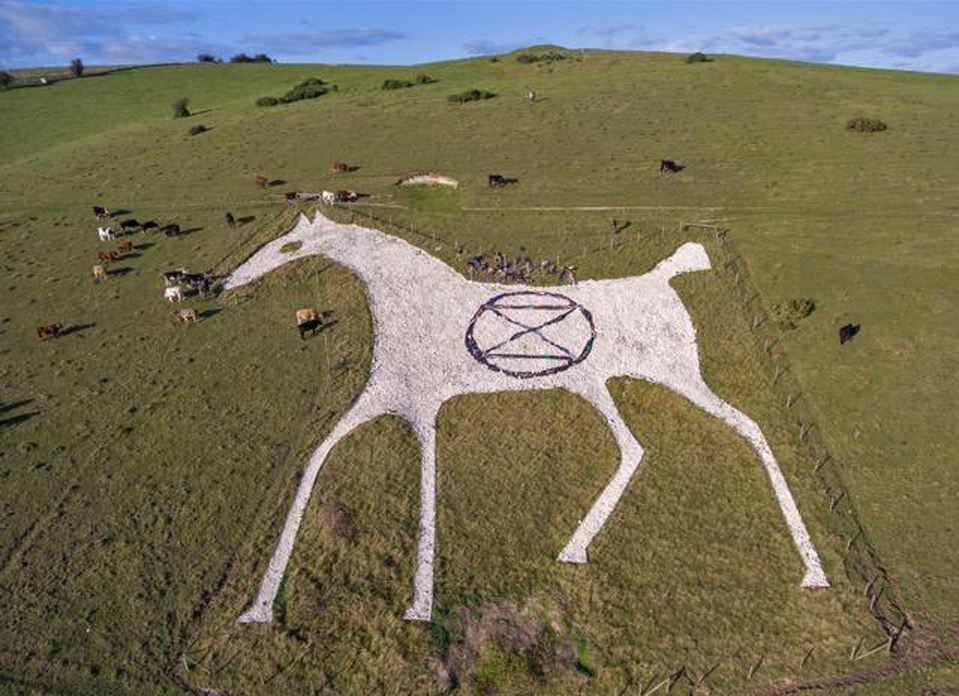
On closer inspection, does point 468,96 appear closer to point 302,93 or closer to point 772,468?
point 302,93

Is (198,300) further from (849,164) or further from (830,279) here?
(849,164)

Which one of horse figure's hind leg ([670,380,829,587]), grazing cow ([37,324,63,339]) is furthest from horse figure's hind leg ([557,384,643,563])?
grazing cow ([37,324,63,339])

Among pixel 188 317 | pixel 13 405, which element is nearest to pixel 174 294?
pixel 188 317

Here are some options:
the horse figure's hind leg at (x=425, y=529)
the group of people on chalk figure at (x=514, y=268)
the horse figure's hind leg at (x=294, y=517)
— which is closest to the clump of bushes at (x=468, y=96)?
the group of people on chalk figure at (x=514, y=268)

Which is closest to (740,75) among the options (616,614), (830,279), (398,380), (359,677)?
(830,279)

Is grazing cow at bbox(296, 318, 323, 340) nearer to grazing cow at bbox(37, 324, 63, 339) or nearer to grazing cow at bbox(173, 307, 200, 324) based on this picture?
grazing cow at bbox(173, 307, 200, 324)

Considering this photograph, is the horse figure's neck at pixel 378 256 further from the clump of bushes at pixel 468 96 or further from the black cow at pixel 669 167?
the clump of bushes at pixel 468 96
